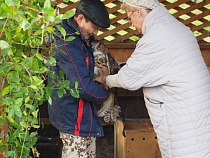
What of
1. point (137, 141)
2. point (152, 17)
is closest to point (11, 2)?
point (152, 17)

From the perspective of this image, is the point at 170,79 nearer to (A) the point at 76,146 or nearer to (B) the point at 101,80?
(B) the point at 101,80

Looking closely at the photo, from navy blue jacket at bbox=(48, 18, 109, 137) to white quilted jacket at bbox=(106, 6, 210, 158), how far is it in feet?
0.74

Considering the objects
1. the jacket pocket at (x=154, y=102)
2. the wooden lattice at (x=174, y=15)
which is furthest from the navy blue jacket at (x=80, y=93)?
the wooden lattice at (x=174, y=15)

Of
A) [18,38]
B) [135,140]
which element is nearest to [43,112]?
[135,140]

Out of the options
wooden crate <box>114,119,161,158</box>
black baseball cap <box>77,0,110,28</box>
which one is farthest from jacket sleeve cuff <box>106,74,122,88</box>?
wooden crate <box>114,119,161,158</box>

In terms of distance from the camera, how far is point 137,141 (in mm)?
3699

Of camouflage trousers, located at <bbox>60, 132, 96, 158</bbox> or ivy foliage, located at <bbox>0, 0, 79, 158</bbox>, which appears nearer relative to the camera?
ivy foliage, located at <bbox>0, 0, 79, 158</bbox>

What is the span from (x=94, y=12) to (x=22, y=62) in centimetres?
119

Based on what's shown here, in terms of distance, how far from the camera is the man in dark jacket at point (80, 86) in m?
2.86

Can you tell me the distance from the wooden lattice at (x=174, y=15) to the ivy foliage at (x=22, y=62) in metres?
3.17

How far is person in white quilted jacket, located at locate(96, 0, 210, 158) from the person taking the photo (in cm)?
259

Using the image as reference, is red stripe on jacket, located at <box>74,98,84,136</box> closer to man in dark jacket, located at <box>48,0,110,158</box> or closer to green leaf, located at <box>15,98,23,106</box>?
man in dark jacket, located at <box>48,0,110,158</box>

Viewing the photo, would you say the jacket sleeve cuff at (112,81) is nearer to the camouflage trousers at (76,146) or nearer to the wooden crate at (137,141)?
the camouflage trousers at (76,146)

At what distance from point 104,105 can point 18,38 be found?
1.62 meters
